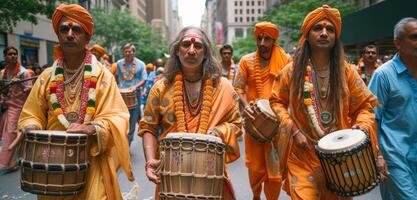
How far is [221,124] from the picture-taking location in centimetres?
420

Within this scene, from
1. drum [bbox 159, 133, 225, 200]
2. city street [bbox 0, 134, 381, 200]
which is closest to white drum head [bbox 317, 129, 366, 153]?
drum [bbox 159, 133, 225, 200]

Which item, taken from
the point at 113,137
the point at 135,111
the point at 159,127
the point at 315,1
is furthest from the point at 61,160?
the point at 315,1

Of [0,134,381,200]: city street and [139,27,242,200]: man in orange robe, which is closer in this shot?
[139,27,242,200]: man in orange robe

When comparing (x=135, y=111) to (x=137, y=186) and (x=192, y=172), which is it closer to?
(x=137, y=186)

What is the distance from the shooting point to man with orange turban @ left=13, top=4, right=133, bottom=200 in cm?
418

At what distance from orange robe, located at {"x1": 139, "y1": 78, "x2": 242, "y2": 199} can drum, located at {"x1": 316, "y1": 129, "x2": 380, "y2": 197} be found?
0.71 metres

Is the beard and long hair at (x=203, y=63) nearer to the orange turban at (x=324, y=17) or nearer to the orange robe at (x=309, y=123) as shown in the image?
the orange robe at (x=309, y=123)

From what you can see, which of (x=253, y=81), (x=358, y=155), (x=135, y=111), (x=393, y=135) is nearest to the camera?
(x=358, y=155)

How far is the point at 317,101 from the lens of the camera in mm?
4418

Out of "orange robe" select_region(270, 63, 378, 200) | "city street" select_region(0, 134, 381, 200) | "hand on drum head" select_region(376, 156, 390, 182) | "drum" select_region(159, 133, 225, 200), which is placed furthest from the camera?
"city street" select_region(0, 134, 381, 200)

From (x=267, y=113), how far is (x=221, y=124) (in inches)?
35.3

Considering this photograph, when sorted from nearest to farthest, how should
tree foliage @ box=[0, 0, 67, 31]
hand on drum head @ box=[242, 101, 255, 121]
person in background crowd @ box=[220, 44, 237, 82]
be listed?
hand on drum head @ box=[242, 101, 255, 121] < person in background crowd @ box=[220, 44, 237, 82] < tree foliage @ box=[0, 0, 67, 31]

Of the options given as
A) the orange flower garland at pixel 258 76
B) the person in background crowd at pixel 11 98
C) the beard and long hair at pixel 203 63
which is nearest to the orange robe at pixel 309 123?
the beard and long hair at pixel 203 63

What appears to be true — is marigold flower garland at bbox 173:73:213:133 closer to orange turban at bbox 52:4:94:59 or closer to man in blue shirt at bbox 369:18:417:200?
orange turban at bbox 52:4:94:59
